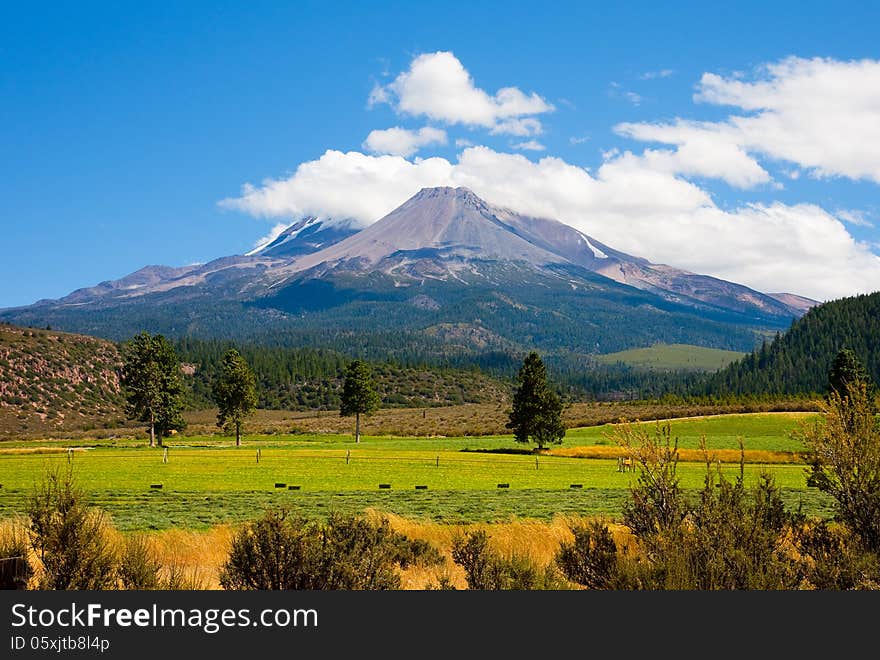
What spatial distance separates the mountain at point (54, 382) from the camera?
132625 mm

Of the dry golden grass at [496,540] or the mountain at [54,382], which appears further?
the mountain at [54,382]

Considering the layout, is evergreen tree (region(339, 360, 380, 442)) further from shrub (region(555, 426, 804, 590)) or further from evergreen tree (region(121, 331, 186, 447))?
shrub (region(555, 426, 804, 590))

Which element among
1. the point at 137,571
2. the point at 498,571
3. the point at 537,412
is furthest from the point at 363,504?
the point at 537,412

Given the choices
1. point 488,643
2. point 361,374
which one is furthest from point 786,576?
point 361,374

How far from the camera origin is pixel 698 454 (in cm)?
6875

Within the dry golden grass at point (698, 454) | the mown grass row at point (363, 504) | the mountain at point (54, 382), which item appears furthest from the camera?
the mountain at point (54, 382)

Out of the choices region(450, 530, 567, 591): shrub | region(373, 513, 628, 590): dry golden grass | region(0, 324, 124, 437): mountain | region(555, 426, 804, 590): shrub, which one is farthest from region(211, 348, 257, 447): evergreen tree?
region(555, 426, 804, 590): shrub

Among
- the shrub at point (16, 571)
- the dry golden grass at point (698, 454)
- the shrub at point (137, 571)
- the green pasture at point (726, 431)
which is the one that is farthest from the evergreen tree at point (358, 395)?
the shrub at point (16, 571)

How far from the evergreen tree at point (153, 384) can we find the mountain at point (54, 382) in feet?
163

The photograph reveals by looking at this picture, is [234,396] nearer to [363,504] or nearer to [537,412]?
[537,412]

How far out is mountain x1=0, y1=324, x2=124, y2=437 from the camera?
132625 mm

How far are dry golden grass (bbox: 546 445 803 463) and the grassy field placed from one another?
468mm

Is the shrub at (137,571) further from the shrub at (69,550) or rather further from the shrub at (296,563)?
the shrub at (296,563)

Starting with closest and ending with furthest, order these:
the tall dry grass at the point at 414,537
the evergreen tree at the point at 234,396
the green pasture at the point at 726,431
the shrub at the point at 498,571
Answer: the shrub at the point at 498,571 < the tall dry grass at the point at 414,537 < the green pasture at the point at 726,431 < the evergreen tree at the point at 234,396
